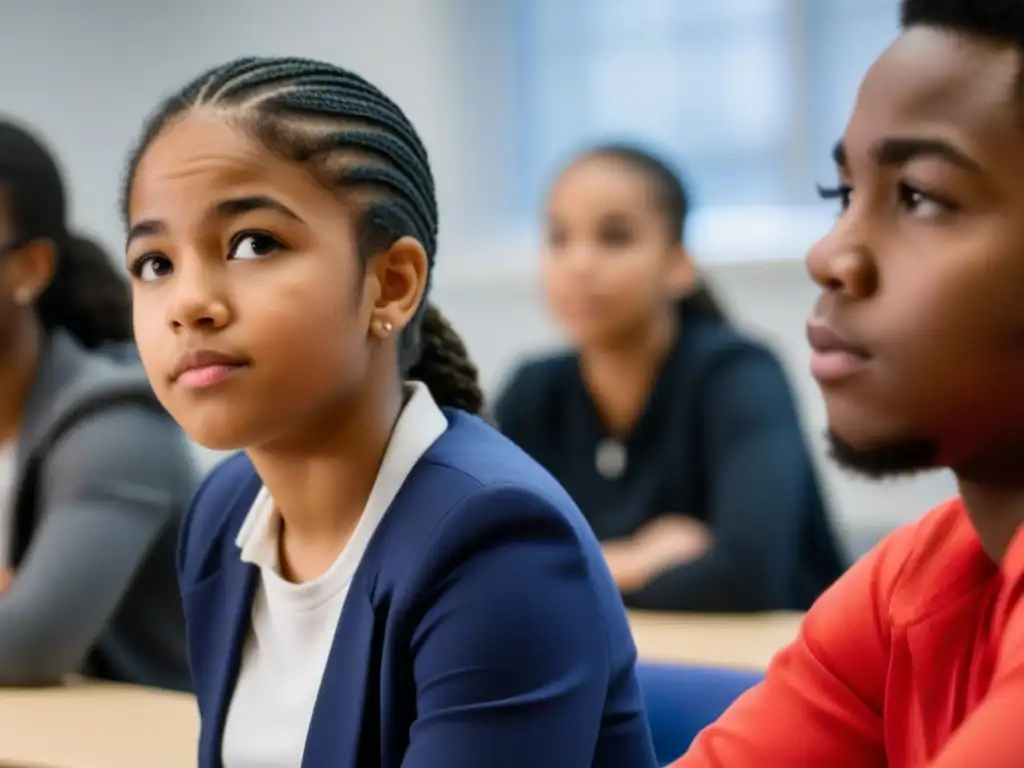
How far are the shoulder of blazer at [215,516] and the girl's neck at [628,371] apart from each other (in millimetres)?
1325

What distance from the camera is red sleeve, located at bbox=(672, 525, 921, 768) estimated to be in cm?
87

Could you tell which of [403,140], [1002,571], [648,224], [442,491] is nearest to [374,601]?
[442,491]

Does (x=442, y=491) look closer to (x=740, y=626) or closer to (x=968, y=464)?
(x=968, y=464)

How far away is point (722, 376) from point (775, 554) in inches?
14.5

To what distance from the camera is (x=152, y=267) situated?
1.05 metres

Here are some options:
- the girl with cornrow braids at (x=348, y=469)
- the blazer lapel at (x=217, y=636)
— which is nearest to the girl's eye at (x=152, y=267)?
the girl with cornrow braids at (x=348, y=469)

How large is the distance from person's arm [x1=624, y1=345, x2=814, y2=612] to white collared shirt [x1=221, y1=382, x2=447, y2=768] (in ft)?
3.38

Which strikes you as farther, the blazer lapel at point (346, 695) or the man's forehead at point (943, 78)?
the blazer lapel at point (346, 695)

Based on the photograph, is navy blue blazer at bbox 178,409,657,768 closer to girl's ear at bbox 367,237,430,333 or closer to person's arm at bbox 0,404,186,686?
girl's ear at bbox 367,237,430,333

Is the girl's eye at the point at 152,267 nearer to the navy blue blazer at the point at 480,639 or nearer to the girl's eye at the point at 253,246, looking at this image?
the girl's eye at the point at 253,246

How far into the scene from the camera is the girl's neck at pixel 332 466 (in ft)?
3.58

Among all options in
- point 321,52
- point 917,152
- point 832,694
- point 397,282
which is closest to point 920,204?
point 917,152

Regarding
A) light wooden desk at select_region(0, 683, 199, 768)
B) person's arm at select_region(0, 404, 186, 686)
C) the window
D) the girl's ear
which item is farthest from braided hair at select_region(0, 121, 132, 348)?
the window

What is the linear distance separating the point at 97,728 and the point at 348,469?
0.50 m
